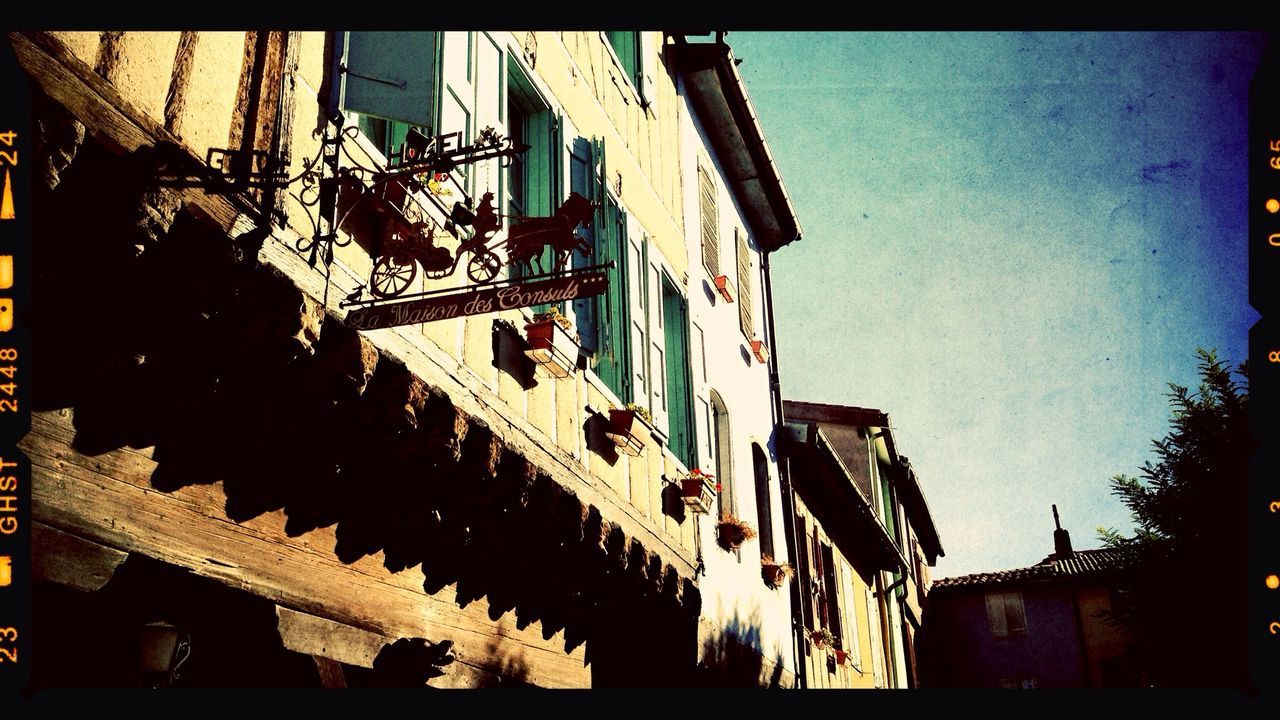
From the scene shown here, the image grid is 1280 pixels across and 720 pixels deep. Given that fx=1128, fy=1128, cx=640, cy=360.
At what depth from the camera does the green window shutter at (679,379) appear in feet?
31.8

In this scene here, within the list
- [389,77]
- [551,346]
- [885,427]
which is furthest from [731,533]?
[885,427]

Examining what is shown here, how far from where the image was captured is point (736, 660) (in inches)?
377

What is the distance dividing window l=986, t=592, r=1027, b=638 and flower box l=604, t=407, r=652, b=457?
23.3 m

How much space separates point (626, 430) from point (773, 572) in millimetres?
4505

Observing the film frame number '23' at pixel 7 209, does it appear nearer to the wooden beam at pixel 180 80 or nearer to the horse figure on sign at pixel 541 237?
the wooden beam at pixel 180 80

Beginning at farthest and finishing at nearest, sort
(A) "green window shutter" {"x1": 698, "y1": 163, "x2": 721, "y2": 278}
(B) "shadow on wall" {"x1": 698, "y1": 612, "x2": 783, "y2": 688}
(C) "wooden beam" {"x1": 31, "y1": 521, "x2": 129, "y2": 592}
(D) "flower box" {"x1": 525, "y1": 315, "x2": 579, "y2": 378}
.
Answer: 1. (A) "green window shutter" {"x1": 698, "y1": 163, "x2": 721, "y2": 278}
2. (B) "shadow on wall" {"x1": 698, "y1": 612, "x2": 783, "y2": 688}
3. (D) "flower box" {"x1": 525, "y1": 315, "x2": 579, "y2": 378}
4. (C) "wooden beam" {"x1": 31, "y1": 521, "x2": 129, "y2": 592}

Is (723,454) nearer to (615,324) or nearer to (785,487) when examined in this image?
(785,487)

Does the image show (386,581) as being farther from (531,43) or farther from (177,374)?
(531,43)

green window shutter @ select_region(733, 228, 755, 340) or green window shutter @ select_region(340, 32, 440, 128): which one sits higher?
green window shutter @ select_region(733, 228, 755, 340)

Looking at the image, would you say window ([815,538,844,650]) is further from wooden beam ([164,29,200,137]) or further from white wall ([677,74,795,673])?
wooden beam ([164,29,200,137])

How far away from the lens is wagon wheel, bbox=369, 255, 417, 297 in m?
4.64

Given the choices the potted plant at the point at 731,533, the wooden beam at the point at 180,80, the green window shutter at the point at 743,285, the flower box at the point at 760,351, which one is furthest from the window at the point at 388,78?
the flower box at the point at 760,351

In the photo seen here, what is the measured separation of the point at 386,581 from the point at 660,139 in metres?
6.00

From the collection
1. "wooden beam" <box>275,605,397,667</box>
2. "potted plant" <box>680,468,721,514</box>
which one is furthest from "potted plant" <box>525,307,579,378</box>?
"potted plant" <box>680,468,721,514</box>
